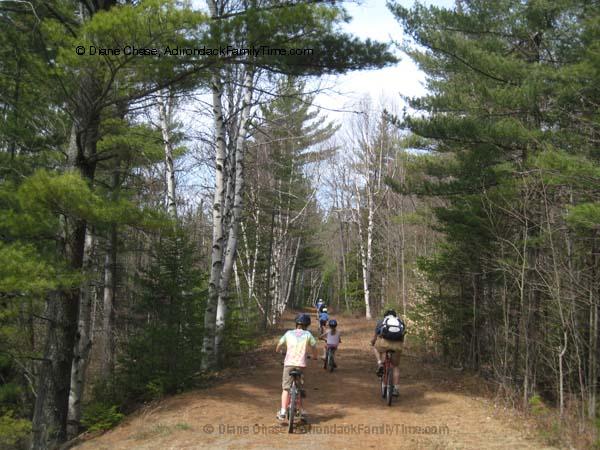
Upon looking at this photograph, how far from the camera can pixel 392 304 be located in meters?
25.5

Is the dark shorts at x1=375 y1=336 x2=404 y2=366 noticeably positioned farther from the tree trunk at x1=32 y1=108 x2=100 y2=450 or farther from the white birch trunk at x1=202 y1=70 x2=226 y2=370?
the tree trunk at x1=32 y1=108 x2=100 y2=450

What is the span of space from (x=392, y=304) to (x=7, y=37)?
827 inches

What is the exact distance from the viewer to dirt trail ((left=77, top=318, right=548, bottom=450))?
698 centimetres

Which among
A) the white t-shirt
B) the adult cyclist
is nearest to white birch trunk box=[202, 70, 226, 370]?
the white t-shirt

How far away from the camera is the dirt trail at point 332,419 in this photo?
6977mm

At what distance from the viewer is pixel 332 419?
320 inches

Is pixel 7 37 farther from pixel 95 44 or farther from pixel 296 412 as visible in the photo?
pixel 296 412

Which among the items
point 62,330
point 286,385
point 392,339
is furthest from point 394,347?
point 62,330

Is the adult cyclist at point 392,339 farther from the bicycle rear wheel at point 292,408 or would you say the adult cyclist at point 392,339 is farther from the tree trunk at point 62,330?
the tree trunk at point 62,330

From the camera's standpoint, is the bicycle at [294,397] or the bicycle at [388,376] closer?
the bicycle at [294,397]

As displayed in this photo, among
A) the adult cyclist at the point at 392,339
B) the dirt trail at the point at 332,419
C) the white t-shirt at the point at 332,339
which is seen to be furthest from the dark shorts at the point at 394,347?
the white t-shirt at the point at 332,339

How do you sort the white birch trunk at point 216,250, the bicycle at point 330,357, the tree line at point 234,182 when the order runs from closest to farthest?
the tree line at point 234,182, the white birch trunk at point 216,250, the bicycle at point 330,357

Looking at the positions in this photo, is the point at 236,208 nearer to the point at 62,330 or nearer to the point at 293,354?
the point at 62,330

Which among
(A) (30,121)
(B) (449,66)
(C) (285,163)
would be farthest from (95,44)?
(C) (285,163)
